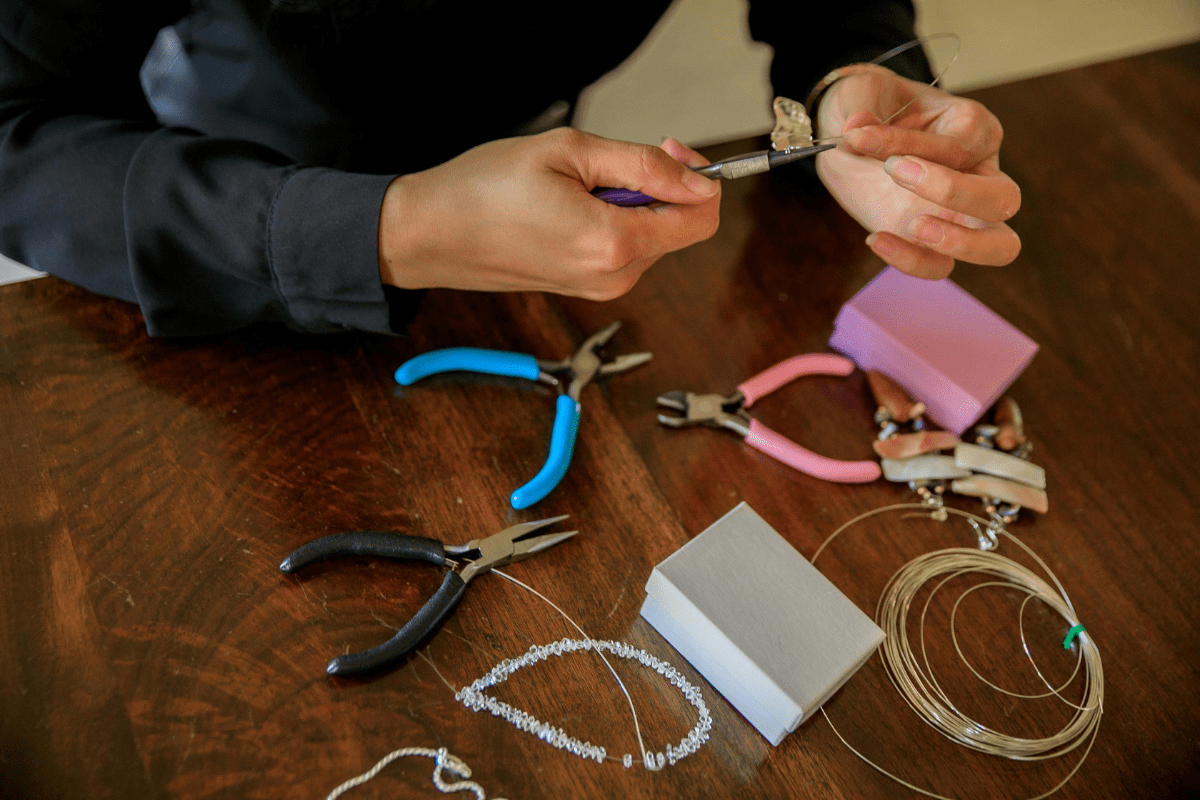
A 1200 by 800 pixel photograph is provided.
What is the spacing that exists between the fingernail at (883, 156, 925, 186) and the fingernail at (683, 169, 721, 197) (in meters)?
0.19

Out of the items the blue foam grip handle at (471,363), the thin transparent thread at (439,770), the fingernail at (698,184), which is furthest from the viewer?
the blue foam grip handle at (471,363)

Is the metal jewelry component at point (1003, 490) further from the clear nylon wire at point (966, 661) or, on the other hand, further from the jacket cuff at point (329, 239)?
the jacket cuff at point (329, 239)

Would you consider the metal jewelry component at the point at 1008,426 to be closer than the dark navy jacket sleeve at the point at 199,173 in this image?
No

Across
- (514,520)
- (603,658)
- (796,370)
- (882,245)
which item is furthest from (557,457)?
(882,245)

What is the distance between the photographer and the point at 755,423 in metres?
0.82

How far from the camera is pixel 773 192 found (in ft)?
3.41

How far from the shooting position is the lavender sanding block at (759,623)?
2.03ft

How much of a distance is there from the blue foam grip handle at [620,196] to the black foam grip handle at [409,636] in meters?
0.35

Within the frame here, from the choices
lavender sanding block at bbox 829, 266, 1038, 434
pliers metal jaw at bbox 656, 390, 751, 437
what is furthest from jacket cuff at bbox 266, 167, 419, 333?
lavender sanding block at bbox 829, 266, 1038, 434

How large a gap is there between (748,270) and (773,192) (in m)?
0.14

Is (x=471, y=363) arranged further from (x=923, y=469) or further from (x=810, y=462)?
(x=923, y=469)

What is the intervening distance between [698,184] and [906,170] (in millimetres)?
212

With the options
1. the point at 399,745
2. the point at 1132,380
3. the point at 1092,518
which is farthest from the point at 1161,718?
the point at 399,745

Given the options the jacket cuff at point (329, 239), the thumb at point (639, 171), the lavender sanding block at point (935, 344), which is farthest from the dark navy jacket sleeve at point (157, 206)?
the lavender sanding block at point (935, 344)
